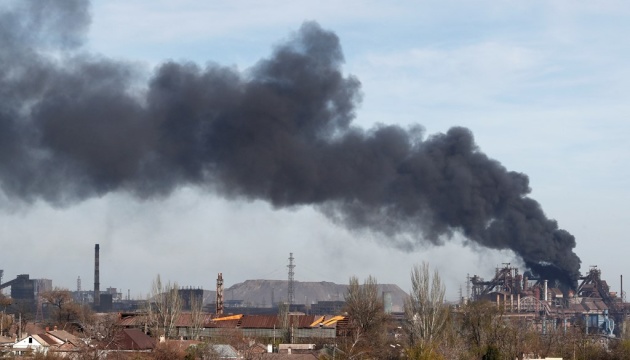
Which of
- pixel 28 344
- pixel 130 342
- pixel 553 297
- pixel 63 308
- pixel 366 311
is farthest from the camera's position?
pixel 553 297

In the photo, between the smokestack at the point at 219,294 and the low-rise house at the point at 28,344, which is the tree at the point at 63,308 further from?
the low-rise house at the point at 28,344

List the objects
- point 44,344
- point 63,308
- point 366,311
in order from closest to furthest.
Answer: point 44,344 < point 366,311 < point 63,308

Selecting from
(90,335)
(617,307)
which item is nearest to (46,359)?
(90,335)

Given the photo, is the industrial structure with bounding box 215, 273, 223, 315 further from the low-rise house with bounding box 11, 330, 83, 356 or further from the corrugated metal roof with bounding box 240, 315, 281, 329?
the low-rise house with bounding box 11, 330, 83, 356

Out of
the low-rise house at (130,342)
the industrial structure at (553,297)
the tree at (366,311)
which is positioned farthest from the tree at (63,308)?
the industrial structure at (553,297)

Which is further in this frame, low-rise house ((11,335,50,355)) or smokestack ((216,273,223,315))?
smokestack ((216,273,223,315))

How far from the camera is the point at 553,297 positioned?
500 feet

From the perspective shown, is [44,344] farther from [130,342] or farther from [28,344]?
[130,342]

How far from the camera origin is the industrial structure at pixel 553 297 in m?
148

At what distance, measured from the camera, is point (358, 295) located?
242ft

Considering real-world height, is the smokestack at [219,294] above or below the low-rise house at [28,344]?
above

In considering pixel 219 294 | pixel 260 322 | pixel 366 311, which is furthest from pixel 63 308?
pixel 366 311

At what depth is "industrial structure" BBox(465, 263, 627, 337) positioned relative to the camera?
5846 inches

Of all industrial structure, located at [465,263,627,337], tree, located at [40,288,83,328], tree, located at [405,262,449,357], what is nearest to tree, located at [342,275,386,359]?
tree, located at [405,262,449,357]
